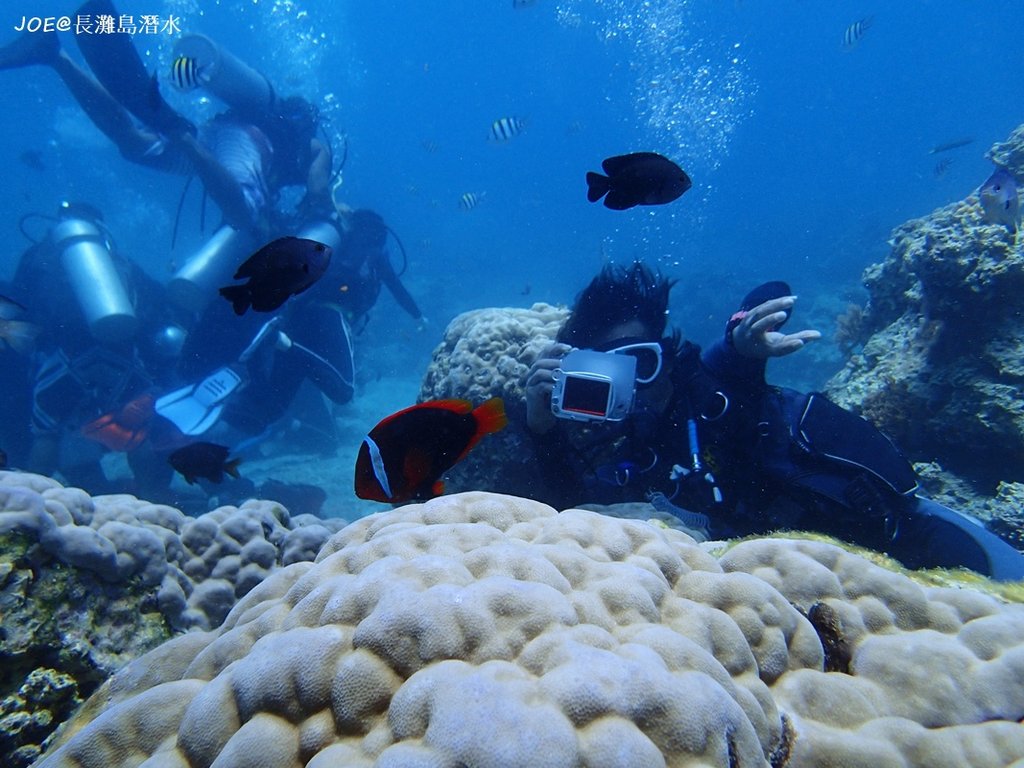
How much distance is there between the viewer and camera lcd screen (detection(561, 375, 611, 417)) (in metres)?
3.30

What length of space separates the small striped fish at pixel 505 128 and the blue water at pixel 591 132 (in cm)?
553

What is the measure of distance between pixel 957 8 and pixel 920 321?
114 meters

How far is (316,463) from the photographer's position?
12047 mm

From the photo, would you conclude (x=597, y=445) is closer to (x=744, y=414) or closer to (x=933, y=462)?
(x=744, y=414)

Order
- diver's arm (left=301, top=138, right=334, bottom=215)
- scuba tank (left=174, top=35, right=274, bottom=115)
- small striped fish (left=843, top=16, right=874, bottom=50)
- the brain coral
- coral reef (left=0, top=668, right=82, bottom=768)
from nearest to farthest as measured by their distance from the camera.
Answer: the brain coral, coral reef (left=0, top=668, right=82, bottom=768), diver's arm (left=301, top=138, right=334, bottom=215), scuba tank (left=174, top=35, right=274, bottom=115), small striped fish (left=843, top=16, right=874, bottom=50)

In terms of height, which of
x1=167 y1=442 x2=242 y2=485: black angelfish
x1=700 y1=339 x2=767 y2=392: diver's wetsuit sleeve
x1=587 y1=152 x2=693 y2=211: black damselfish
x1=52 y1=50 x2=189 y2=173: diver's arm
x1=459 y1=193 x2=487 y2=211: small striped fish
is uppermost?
x1=459 y1=193 x2=487 y2=211: small striped fish

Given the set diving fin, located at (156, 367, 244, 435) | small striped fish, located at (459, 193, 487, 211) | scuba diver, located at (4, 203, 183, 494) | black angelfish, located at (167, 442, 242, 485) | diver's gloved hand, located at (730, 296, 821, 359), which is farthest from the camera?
small striped fish, located at (459, 193, 487, 211)

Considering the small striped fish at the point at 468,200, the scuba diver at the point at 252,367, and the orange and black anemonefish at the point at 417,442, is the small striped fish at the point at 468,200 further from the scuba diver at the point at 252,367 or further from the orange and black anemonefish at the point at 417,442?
the orange and black anemonefish at the point at 417,442

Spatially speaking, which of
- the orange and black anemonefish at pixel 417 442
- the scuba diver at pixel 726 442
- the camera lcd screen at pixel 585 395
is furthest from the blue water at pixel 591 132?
the orange and black anemonefish at pixel 417 442

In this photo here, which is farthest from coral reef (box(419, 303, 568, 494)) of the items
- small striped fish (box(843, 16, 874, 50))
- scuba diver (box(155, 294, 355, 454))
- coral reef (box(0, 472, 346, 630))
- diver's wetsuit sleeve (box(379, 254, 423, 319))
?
small striped fish (box(843, 16, 874, 50))

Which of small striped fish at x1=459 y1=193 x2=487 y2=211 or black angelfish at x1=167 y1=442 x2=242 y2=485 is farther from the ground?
small striped fish at x1=459 y1=193 x2=487 y2=211

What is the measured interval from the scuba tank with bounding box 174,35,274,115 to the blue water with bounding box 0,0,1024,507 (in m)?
6.58

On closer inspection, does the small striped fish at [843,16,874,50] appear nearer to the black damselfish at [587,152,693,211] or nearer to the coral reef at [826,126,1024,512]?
the coral reef at [826,126,1024,512]

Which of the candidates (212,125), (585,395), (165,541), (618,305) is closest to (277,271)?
(585,395)
